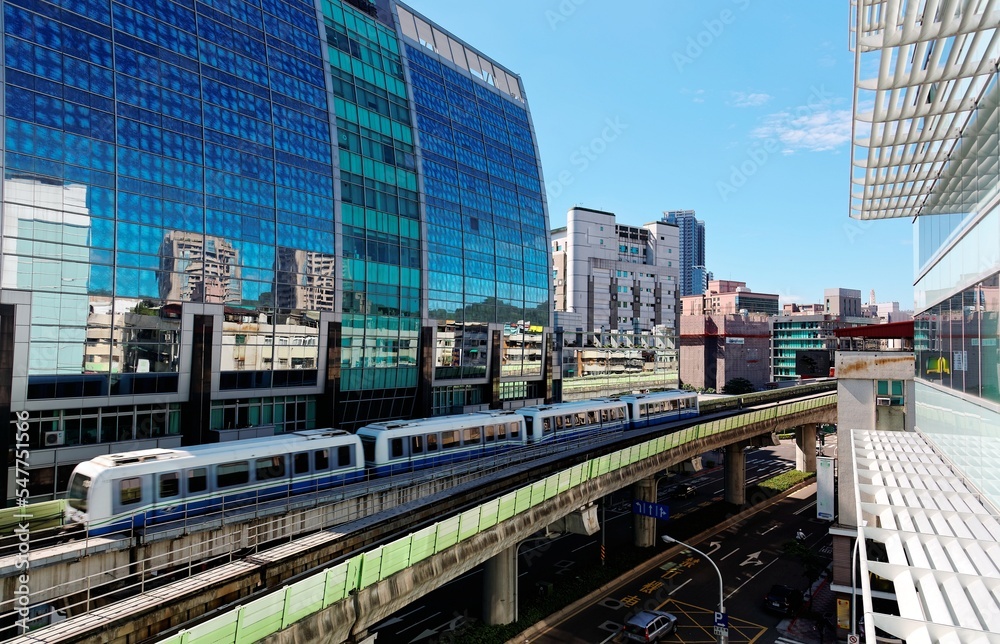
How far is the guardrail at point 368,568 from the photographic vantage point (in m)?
13.0

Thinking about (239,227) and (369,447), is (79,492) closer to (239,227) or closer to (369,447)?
(369,447)

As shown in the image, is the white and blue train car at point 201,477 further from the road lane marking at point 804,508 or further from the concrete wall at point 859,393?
the road lane marking at point 804,508

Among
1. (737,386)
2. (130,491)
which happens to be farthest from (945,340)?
(737,386)

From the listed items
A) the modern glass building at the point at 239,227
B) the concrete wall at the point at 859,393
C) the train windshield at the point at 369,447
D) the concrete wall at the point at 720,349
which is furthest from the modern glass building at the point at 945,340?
the concrete wall at the point at 720,349

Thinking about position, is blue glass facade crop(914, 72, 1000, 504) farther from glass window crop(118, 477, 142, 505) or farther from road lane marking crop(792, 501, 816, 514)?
road lane marking crop(792, 501, 816, 514)

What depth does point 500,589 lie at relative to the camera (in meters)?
29.3

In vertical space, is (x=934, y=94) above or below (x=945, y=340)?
above

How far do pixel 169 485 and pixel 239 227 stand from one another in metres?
19.3

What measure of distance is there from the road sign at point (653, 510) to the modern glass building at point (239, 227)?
2003 cm

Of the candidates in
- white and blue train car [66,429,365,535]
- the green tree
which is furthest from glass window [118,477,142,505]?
the green tree

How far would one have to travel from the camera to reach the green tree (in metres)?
117

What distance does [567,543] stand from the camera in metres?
43.3

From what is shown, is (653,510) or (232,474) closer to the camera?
(232,474)

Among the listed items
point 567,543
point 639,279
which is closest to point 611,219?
point 639,279
